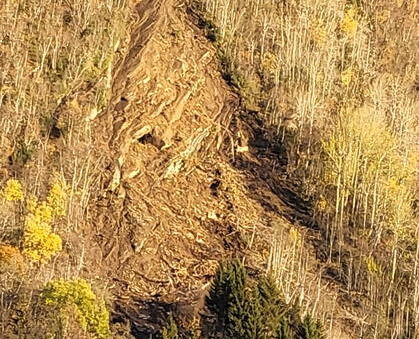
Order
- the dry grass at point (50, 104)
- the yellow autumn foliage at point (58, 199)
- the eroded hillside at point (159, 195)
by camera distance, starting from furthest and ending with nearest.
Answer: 1. the yellow autumn foliage at point (58, 199)
2. the eroded hillside at point (159, 195)
3. the dry grass at point (50, 104)

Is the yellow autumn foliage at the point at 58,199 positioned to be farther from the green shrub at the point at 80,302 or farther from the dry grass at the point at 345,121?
the dry grass at the point at 345,121

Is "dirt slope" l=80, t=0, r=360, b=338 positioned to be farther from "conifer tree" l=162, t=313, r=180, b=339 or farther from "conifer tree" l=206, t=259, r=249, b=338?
"conifer tree" l=162, t=313, r=180, b=339

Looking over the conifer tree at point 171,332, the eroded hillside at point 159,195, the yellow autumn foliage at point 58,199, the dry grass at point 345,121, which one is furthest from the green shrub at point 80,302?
the dry grass at point 345,121

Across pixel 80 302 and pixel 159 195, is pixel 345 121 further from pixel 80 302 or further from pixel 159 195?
pixel 80 302

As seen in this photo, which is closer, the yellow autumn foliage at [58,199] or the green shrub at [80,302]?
the green shrub at [80,302]

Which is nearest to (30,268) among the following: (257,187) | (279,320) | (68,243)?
(68,243)

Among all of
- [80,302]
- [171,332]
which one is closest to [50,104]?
[80,302]
